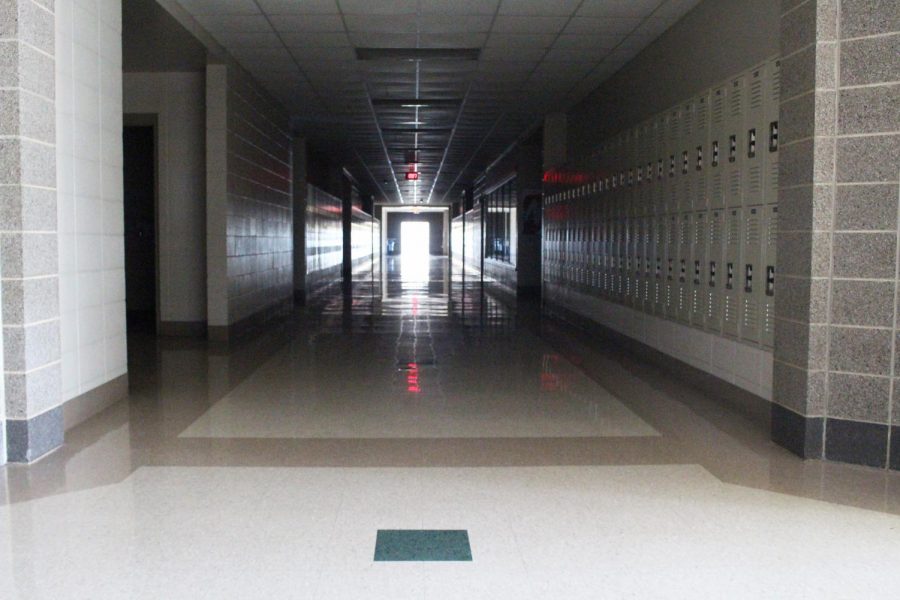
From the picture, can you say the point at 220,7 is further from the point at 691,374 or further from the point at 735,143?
the point at 691,374

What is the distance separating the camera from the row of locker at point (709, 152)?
19.1ft

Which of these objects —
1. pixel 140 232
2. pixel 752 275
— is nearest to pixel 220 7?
pixel 752 275

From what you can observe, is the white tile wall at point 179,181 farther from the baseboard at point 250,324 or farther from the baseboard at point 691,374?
the baseboard at point 691,374

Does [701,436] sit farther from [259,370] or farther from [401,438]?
[259,370]

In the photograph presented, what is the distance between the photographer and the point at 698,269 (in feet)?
23.6

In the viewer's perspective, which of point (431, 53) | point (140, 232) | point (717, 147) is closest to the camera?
point (717, 147)

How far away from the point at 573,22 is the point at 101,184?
4489 millimetres

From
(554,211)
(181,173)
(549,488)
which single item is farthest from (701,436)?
(554,211)

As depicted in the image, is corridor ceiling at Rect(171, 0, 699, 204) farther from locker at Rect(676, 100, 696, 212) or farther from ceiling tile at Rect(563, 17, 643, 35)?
locker at Rect(676, 100, 696, 212)

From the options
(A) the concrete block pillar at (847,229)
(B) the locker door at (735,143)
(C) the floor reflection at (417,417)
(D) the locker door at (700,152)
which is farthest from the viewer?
(D) the locker door at (700,152)

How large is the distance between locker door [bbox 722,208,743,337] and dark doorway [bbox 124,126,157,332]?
8163 millimetres

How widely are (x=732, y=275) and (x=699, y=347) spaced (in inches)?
34.5

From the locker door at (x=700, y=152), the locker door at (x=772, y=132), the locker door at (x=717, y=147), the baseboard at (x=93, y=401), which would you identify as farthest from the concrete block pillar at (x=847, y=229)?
the baseboard at (x=93, y=401)

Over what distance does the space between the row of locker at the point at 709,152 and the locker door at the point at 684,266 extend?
0.14 m
